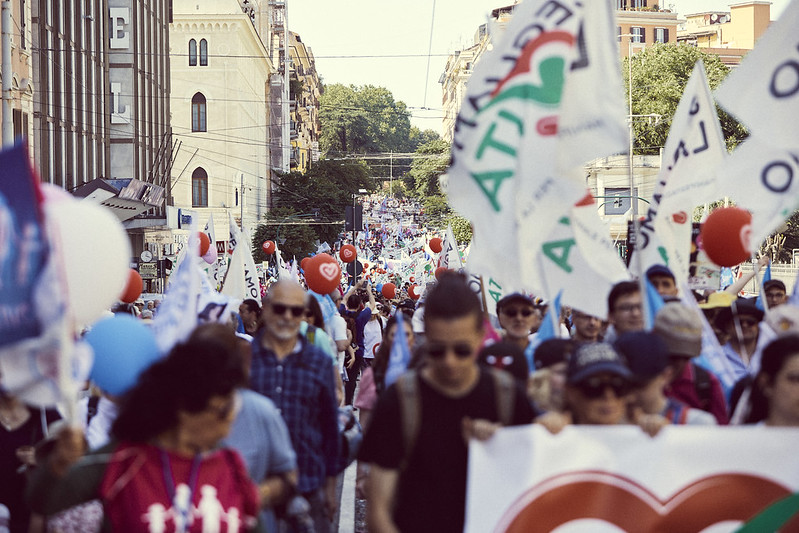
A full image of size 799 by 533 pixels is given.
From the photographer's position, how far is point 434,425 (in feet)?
12.7

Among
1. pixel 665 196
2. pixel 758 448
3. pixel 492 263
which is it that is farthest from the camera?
pixel 665 196

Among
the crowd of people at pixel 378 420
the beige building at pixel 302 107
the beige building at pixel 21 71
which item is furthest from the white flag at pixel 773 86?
the beige building at pixel 302 107

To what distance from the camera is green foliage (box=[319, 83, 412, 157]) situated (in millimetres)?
162000

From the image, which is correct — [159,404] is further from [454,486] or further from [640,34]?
[640,34]

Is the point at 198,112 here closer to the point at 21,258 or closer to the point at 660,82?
the point at 660,82

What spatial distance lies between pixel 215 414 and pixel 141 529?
397 millimetres

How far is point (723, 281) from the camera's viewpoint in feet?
62.8

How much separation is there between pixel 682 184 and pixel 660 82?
53712 mm

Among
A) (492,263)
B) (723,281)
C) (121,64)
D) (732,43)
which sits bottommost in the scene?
(723,281)

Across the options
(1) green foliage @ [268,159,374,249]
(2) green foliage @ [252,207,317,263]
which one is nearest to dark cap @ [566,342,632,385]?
(2) green foliage @ [252,207,317,263]

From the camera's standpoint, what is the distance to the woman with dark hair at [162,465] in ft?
11.5

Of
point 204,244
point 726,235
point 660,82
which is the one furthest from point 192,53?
point 726,235

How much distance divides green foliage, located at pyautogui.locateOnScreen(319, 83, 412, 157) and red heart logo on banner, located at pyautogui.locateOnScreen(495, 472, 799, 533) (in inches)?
5761

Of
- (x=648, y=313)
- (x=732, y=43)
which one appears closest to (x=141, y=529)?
(x=648, y=313)
